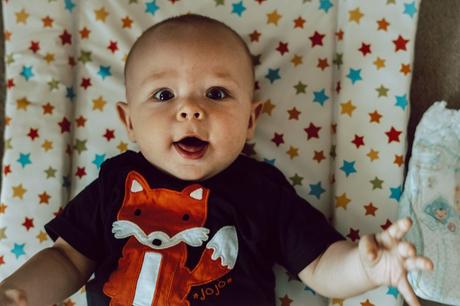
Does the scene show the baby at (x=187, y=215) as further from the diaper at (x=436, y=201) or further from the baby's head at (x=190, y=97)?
the diaper at (x=436, y=201)

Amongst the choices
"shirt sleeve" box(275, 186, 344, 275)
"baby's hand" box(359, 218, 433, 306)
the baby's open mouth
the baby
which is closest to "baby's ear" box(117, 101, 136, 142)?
the baby

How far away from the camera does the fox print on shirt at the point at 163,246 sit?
3.01 ft

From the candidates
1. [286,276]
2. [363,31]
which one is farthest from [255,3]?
[286,276]

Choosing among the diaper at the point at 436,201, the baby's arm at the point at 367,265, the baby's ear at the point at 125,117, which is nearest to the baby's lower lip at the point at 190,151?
the baby's ear at the point at 125,117

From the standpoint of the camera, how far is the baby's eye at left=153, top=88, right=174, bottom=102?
96 centimetres

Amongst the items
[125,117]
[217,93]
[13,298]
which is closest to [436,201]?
[217,93]

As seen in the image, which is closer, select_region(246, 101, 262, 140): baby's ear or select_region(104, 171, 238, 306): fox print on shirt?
select_region(104, 171, 238, 306): fox print on shirt

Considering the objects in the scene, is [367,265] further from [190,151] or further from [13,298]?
[13,298]

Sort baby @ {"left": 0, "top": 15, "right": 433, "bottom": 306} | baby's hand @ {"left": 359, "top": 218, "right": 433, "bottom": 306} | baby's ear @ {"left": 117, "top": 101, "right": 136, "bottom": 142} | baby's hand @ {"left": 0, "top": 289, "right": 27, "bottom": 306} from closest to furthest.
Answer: baby's hand @ {"left": 359, "top": 218, "right": 433, "bottom": 306} < baby's hand @ {"left": 0, "top": 289, "right": 27, "bottom": 306} < baby @ {"left": 0, "top": 15, "right": 433, "bottom": 306} < baby's ear @ {"left": 117, "top": 101, "right": 136, "bottom": 142}

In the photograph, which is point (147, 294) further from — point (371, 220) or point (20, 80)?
point (20, 80)

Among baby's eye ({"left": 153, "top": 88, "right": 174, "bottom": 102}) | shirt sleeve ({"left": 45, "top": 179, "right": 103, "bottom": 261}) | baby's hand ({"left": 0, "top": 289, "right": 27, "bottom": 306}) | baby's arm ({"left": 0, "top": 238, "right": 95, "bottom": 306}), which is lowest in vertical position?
baby's arm ({"left": 0, "top": 238, "right": 95, "bottom": 306})

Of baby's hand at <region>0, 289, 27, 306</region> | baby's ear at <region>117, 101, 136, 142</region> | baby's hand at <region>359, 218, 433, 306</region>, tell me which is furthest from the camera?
baby's ear at <region>117, 101, 136, 142</region>

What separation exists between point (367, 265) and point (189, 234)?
0.30 m

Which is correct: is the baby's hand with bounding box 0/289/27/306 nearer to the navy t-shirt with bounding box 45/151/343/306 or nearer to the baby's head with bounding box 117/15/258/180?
the navy t-shirt with bounding box 45/151/343/306
